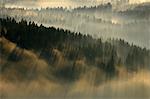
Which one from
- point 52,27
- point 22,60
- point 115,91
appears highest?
point 52,27

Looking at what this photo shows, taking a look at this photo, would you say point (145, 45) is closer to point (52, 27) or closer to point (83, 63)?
point (83, 63)

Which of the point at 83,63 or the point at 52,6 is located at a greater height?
the point at 52,6

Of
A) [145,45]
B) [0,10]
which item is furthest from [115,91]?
[0,10]

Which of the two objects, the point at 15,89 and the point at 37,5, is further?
the point at 37,5

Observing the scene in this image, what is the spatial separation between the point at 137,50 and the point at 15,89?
103cm

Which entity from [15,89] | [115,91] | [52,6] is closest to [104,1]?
[52,6]

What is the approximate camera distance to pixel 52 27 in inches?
145

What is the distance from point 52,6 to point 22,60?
54cm

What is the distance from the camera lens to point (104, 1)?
3.87 meters

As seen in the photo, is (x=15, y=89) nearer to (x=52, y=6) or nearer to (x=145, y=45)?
(x=52, y=6)

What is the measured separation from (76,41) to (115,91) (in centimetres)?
50

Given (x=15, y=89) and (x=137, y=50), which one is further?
(x=137, y=50)

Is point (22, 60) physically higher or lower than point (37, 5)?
lower

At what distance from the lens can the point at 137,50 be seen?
379 cm
